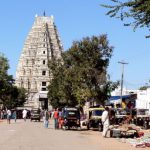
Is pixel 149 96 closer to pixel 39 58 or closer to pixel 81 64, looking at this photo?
pixel 81 64

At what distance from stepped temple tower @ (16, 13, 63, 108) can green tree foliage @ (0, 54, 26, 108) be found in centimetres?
811

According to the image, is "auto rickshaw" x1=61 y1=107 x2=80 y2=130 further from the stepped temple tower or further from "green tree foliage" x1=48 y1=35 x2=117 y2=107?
the stepped temple tower

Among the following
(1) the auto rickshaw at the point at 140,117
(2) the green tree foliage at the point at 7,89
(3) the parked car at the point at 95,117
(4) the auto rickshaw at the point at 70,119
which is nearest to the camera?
(4) the auto rickshaw at the point at 70,119

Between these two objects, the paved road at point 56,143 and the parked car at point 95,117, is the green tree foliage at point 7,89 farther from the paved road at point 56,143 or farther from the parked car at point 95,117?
the paved road at point 56,143

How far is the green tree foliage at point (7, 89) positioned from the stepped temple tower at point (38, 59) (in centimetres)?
811

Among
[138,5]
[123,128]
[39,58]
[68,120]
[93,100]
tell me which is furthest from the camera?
[39,58]

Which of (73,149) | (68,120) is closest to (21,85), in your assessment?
(68,120)

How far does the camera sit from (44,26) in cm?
14788

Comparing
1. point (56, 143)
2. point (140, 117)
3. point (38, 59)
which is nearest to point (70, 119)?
point (140, 117)

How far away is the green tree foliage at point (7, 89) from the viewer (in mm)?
92312

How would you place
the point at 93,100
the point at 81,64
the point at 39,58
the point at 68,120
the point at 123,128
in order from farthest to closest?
the point at 39,58, the point at 93,100, the point at 81,64, the point at 68,120, the point at 123,128

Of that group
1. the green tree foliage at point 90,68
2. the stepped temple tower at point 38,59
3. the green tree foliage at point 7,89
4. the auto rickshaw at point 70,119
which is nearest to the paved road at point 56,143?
the auto rickshaw at point 70,119

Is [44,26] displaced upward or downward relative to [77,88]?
upward

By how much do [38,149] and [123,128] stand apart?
1214 centimetres
